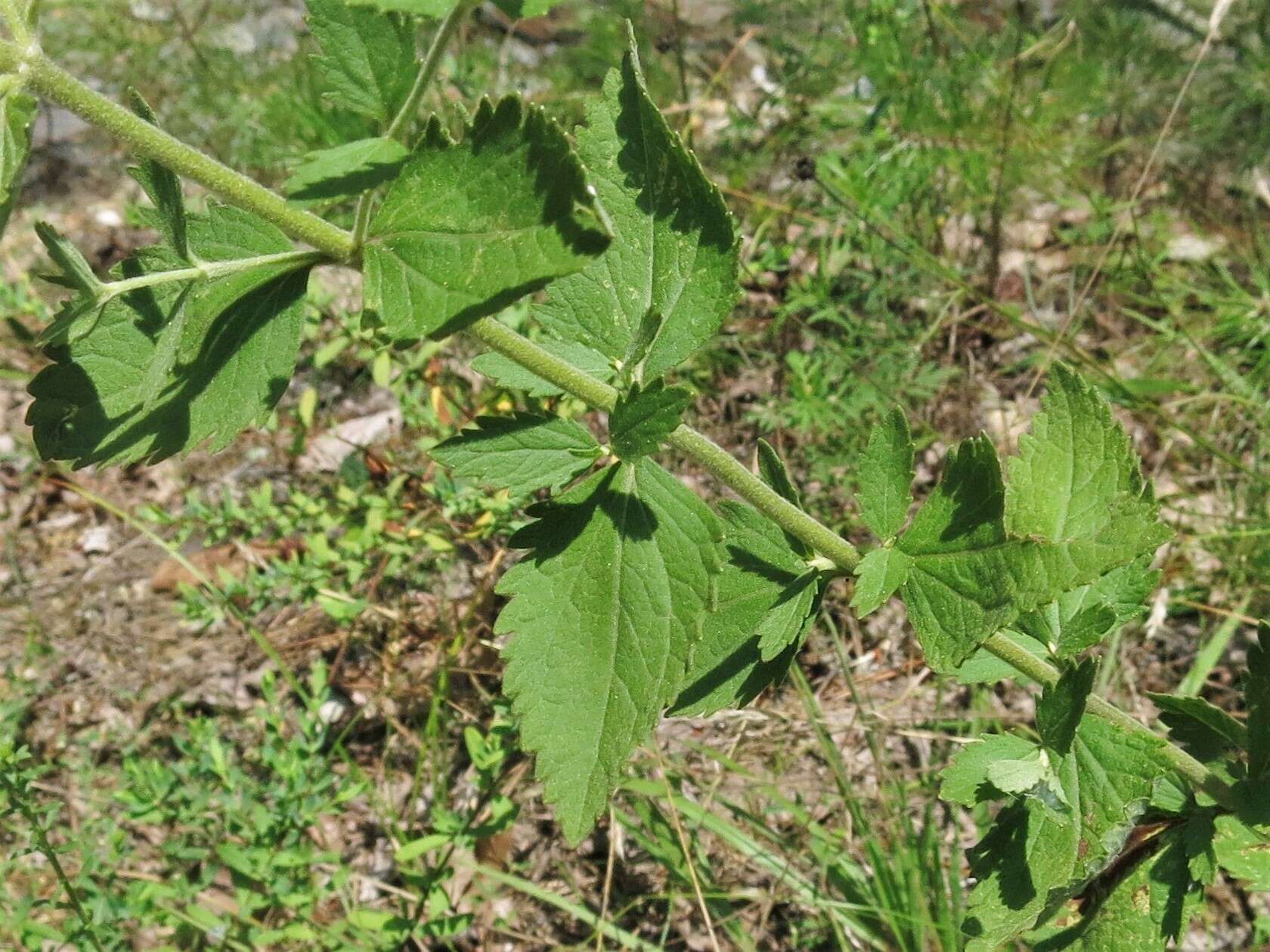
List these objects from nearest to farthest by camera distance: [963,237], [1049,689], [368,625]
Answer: [1049,689] → [368,625] → [963,237]

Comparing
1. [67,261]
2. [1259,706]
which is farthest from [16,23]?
[1259,706]

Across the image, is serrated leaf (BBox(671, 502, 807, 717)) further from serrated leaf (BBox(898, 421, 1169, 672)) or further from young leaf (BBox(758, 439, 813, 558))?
serrated leaf (BBox(898, 421, 1169, 672))

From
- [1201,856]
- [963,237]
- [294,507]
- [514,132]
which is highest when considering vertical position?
[514,132]

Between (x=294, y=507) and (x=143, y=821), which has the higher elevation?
(x=294, y=507)

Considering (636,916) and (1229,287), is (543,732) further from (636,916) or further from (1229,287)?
(1229,287)

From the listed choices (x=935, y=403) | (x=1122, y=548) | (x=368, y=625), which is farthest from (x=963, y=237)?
(x=1122, y=548)

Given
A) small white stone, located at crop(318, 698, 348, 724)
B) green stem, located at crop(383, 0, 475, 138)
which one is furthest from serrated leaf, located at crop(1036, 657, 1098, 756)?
small white stone, located at crop(318, 698, 348, 724)

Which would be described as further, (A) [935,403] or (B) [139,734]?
(A) [935,403]
